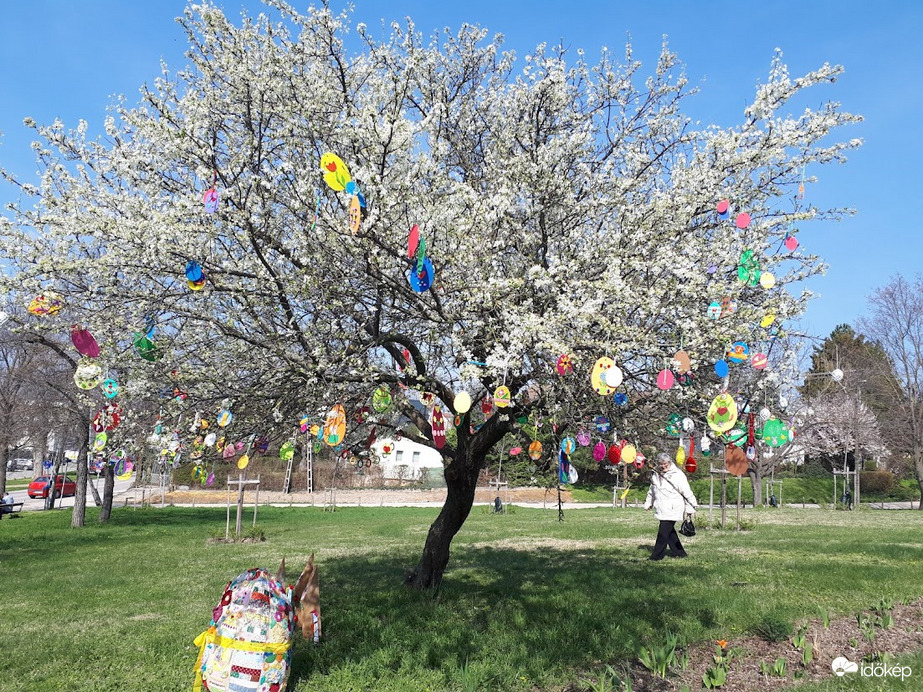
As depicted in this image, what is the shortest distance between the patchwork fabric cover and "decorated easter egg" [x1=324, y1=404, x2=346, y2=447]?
68.4 inches

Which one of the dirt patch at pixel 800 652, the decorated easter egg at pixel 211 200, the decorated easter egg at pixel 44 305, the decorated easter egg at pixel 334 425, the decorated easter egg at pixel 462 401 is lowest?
the dirt patch at pixel 800 652

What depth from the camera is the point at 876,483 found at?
42.3 m

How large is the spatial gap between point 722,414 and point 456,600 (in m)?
4.16

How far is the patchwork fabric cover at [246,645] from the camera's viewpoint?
15.7ft

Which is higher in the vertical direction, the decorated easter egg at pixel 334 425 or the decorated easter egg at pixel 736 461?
the decorated easter egg at pixel 334 425

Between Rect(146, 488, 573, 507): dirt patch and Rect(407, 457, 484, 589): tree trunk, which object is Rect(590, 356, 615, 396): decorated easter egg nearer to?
Rect(407, 457, 484, 589): tree trunk

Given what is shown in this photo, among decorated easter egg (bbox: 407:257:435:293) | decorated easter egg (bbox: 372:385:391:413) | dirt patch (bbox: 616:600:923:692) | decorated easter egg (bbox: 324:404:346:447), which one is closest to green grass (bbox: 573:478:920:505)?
dirt patch (bbox: 616:600:923:692)

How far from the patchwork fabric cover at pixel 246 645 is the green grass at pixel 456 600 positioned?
60 cm

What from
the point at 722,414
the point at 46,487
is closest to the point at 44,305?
the point at 722,414

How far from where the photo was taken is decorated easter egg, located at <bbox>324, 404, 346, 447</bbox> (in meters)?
6.38

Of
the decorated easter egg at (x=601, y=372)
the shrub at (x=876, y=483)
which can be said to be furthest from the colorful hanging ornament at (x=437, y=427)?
the shrub at (x=876, y=483)

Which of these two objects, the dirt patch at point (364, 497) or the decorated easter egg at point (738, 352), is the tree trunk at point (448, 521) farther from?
the dirt patch at point (364, 497)

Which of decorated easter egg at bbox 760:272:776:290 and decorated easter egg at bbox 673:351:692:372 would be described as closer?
decorated easter egg at bbox 673:351:692:372

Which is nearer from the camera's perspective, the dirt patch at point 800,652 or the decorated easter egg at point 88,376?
the dirt patch at point 800,652
